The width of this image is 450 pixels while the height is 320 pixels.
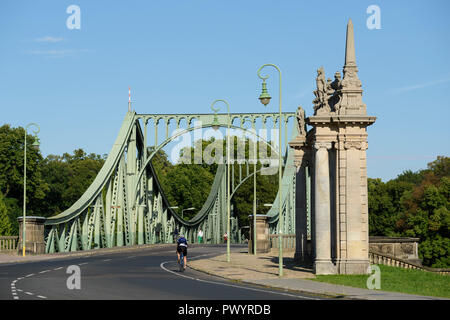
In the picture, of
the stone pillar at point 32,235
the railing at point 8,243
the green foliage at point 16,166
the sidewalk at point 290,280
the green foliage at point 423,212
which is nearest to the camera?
the sidewalk at point 290,280

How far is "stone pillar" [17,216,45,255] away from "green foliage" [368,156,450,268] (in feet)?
147

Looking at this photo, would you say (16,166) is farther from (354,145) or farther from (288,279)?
(288,279)

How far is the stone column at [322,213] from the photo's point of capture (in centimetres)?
3012

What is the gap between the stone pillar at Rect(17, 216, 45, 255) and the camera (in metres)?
46.9

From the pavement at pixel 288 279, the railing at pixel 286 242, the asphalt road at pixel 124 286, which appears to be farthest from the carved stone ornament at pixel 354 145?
the railing at pixel 286 242

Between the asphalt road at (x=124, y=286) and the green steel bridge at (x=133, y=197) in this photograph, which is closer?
the asphalt road at (x=124, y=286)

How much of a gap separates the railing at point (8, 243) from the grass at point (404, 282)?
25.6 meters

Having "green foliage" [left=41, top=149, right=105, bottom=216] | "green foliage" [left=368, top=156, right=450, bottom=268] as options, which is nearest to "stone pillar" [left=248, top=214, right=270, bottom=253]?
"green foliage" [left=368, top=156, right=450, bottom=268]

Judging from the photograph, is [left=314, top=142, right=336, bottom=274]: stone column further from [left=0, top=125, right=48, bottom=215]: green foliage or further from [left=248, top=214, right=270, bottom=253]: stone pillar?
[left=0, top=125, right=48, bottom=215]: green foliage

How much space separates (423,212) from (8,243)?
48623 mm

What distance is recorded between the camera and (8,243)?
Answer: 49781 mm

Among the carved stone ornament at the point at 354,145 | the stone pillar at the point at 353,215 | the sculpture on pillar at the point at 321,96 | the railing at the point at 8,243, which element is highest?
the sculpture on pillar at the point at 321,96

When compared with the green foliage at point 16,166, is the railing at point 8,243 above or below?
below

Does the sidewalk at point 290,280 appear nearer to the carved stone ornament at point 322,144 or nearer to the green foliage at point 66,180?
the carved stone ornament at point 322,144
